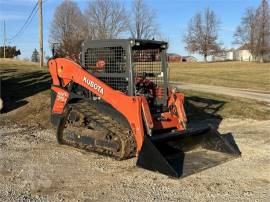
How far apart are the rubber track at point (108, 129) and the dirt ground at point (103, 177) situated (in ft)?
0.44

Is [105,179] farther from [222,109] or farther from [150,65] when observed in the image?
[222,109]

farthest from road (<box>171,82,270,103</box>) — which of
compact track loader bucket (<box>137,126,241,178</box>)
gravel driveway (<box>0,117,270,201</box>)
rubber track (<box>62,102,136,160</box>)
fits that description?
rubber track (<box>62,102,136,160</box>)

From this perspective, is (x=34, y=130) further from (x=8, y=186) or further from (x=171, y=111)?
(x=8, y=186)

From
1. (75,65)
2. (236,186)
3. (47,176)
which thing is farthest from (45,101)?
(236,186)

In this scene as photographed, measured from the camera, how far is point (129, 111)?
7547mm

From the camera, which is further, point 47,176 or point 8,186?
point 47,176

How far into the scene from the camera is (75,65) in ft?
28.2

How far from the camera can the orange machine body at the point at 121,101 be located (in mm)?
7418

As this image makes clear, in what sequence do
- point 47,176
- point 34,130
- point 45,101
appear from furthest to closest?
point 45,101
point 34,130
point 47,176

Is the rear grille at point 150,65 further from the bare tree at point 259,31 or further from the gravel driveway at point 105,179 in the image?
the bare tree at point 259,31

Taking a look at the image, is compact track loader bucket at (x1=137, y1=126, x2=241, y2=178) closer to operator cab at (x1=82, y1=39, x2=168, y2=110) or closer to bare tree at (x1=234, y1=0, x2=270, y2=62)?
operator cab at (x1=82, y1=39, x2=168, y2=110)

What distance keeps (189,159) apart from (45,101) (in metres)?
6.87

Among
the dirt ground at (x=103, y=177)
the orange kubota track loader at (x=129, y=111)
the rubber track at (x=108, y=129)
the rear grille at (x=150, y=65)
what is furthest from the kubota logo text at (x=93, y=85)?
the dirt ground at (x=103, y=177)

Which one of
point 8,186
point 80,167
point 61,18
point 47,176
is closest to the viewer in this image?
point 8,186
